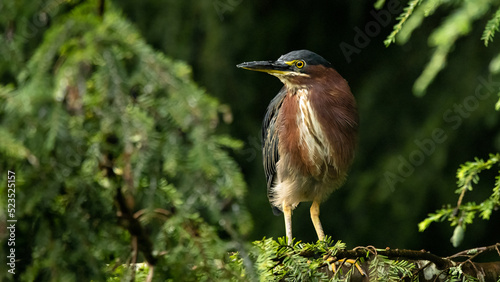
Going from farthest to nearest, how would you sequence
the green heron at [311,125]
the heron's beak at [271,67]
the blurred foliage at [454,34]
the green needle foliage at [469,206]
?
the green heron at [311,125], the heron's beak at [271,67], the green needle foliage at [469,206], the blurred foliage at [454,34]

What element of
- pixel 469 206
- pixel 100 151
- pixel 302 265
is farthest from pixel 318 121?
pixel 100 151

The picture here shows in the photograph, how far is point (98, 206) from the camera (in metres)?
1.15

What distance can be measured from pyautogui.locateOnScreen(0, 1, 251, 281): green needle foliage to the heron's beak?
130 centimetres

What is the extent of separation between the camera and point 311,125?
2.59 meters

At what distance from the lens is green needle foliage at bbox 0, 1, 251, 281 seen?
107 centimetres

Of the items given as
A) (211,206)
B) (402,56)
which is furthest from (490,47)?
(211,206)

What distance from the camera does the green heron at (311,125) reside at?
2.58 m

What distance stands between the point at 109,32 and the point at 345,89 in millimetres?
1685

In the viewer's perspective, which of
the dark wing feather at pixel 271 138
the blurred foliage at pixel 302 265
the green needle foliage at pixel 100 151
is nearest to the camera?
the green needle foliage at pixel 100 151

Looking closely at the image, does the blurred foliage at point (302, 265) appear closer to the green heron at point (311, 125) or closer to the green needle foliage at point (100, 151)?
the green needle foliage at point (100, 151)

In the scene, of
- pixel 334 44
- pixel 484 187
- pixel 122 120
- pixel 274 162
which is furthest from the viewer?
pixel 334 44

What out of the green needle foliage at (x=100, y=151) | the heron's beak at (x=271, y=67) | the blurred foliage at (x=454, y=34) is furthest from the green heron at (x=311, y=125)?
the green needle foliage at (x=100, y=151)

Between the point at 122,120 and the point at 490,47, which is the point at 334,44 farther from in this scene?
the point at 122,120

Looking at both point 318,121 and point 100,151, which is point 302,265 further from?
point 318,121
